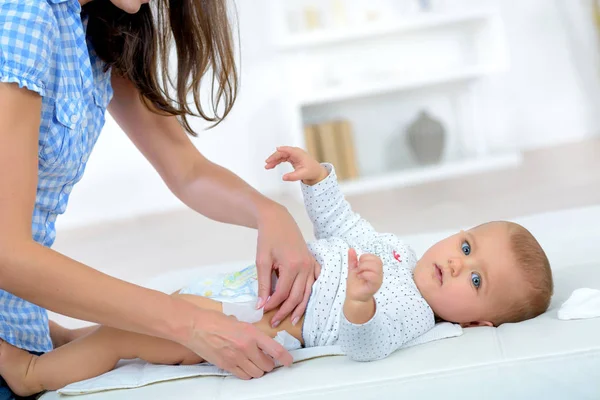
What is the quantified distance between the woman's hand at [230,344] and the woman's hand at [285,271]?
0.58ft

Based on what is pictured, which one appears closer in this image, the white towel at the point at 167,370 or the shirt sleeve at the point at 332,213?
the white towel at the point at 167,370

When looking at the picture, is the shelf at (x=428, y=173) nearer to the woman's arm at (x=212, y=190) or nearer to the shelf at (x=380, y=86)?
the shelf at (x=380, y=86)

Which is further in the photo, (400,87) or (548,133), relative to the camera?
(548,133)

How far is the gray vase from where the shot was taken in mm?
4988

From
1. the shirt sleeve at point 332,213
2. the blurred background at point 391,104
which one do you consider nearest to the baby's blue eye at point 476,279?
the shirt sleeve at point 332,213

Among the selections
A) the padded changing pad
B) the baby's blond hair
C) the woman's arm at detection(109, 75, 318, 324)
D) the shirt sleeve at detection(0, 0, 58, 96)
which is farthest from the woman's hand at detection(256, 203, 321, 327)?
the shirt sleeve at detection(0, 0, 58, 96)

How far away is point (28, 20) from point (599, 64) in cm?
476

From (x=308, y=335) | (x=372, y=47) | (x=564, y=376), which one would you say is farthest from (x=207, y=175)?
(x=372, y=47)

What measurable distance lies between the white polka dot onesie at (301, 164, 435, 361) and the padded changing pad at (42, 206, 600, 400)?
0.04m

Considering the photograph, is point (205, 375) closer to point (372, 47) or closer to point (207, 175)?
point (207, 175)

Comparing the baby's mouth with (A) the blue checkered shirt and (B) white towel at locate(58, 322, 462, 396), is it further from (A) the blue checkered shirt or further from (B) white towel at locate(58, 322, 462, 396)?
(A) the blue checkered shirt

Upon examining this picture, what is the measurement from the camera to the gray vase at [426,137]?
196 inches

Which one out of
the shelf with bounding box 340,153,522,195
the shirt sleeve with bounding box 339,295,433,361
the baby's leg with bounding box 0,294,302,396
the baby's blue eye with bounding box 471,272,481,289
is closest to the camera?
the shirt sleeve with bounding box 339,295,433,361

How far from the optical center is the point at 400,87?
15.8 ft
